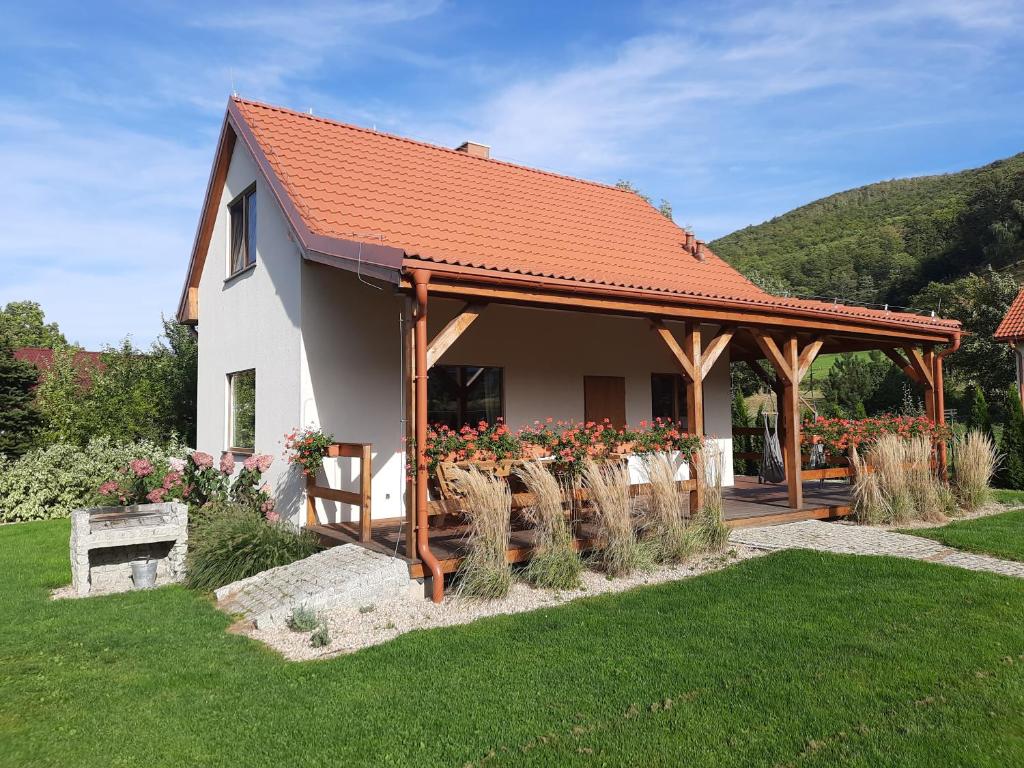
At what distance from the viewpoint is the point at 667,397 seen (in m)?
12.2

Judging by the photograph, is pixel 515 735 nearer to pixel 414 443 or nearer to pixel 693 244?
Result: pixel 414 443

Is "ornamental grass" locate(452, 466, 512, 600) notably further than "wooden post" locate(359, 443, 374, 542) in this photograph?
No

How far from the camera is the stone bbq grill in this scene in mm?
7270

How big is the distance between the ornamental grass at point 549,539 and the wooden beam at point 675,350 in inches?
94.2

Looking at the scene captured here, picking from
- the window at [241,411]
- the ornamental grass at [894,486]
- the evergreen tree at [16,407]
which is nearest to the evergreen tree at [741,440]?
the ornamental grass at [894,486]

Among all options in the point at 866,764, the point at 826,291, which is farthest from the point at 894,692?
the point at 826,291

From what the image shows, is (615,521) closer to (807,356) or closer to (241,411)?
(807,356)

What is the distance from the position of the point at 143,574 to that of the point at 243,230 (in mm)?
5173

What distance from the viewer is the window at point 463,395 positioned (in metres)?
9.39

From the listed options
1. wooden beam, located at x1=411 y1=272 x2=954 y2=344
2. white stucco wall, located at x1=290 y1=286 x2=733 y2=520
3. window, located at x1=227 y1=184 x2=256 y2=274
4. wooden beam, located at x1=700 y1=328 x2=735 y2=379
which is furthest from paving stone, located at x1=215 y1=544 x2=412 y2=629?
window, located at x1=227 y1=184 x2=256 y2=274

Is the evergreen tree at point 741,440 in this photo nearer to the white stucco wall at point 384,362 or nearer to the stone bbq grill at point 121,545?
the white stucco wall at point 384,362

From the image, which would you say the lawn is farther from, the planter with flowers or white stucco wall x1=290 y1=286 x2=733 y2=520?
white stucco wall x1=290 y1=286 x2=733 y2=520

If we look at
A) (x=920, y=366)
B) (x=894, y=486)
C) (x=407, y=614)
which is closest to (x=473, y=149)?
(x=920, y=366)

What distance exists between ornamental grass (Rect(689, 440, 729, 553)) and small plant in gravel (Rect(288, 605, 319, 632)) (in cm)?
377
